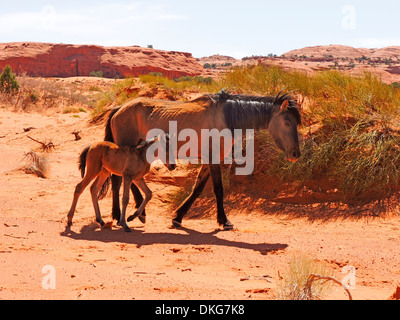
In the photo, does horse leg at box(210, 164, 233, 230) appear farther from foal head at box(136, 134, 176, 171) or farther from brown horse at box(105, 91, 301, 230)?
foal head at box(136, 134, 176, 171)

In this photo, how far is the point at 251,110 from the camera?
8023 millimetres

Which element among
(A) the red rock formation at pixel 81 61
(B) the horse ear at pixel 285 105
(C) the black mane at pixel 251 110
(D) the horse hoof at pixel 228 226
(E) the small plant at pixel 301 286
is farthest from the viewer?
(A) the red rock formation at pixel 81 61

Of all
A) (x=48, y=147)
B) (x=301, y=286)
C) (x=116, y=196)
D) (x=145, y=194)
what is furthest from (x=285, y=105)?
(x=48, y=147)

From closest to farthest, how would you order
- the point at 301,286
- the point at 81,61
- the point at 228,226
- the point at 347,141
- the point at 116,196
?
the point at 301,286
the point at 228,226
the point at 116,196
the point at 347,141
the point at 81,61

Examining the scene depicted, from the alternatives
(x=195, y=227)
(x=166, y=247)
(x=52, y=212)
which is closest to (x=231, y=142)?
(x=195, y=227)

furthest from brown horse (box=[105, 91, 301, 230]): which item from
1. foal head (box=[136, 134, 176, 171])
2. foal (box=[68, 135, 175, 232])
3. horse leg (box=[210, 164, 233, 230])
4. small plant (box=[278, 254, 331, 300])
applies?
small plant (box=[278, 254, 331, 300])

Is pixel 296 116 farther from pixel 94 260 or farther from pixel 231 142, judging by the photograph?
pixel 94 260

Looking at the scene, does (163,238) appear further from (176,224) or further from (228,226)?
(228,226)

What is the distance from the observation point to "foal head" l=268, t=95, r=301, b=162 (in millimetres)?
7750

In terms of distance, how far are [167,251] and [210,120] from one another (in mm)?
2554

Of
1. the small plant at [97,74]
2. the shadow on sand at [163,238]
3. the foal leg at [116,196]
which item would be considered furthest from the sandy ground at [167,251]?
the small plant at [97,74]

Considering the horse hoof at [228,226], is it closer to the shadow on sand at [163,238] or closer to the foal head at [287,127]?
the shadow on sand at [163,238]

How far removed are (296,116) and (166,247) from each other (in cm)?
296

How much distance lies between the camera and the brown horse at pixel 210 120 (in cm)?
781
